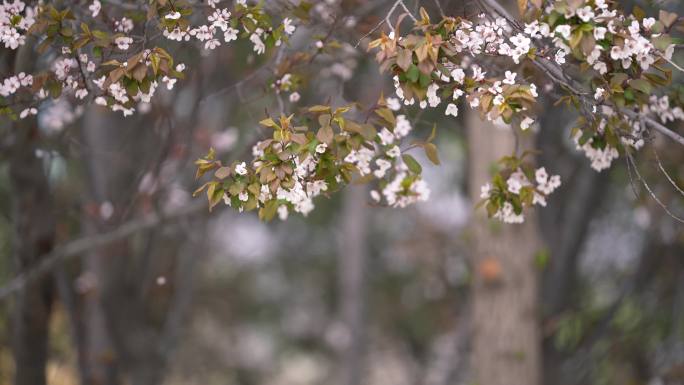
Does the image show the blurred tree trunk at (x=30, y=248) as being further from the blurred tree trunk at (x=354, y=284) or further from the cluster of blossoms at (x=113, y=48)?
the blurred tree trunk at (x=354, y=284)

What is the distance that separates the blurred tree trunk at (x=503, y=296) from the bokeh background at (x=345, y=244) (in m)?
0.02

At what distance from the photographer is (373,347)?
40.4ft

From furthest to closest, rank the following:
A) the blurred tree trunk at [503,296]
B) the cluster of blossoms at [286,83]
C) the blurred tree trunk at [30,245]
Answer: the blurred tree trunk at [503,296]
the blurred tree trunk at [30,245]
the cluster of blossoms at [286,83]

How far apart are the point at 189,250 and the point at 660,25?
16.2 feet

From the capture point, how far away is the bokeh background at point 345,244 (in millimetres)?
4293

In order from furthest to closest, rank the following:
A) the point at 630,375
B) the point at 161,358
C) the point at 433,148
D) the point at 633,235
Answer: the point at 633,235 → the point at 630,375 → the point at 161,358 → the point at 433,148

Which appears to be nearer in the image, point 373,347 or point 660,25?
point 660,25

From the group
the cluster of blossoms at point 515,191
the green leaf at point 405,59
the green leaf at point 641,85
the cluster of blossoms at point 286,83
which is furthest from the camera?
the cluster of blossoms at point 286,83

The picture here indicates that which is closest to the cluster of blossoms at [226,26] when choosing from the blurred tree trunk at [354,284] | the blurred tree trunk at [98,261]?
the blurred tree trunk at [98,261]

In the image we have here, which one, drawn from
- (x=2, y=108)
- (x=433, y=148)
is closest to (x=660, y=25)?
(x=433, y=148)

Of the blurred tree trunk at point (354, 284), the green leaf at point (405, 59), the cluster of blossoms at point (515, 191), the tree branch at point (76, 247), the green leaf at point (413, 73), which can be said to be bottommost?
the blurred tree trunk at point (354, 284)

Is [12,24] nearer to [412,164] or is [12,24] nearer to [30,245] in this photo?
[412,164]

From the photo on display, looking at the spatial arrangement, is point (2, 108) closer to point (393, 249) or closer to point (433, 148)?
point (433, 148)

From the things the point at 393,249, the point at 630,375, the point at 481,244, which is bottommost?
the point at 393,249
